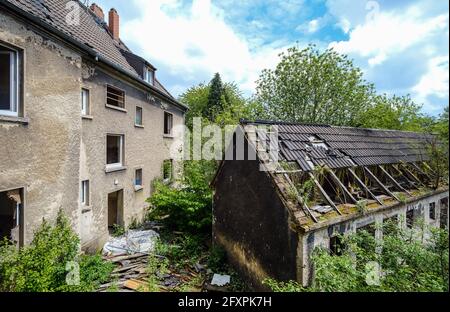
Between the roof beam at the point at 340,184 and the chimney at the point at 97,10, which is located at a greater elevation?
the chimney at the point at 97,10

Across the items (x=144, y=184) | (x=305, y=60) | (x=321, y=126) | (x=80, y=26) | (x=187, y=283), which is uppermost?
(x=305, y=60)

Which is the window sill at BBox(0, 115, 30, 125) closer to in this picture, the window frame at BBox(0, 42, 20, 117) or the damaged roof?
the window frame at BBox(0, 42, 20, 117)

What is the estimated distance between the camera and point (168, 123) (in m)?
17.9

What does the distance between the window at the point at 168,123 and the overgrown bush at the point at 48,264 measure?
11.1m

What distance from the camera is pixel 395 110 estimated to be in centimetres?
2331

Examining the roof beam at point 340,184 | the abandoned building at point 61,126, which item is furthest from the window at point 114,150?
the roof beam at point 340,184

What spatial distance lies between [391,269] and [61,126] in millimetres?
9084

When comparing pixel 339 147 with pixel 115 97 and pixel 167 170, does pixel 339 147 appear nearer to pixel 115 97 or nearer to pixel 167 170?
pixel 115 97

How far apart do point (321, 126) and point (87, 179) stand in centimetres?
987

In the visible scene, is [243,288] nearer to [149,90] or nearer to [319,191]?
[319,191]

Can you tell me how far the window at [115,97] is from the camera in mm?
11225

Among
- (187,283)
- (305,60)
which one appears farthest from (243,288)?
(305,60)

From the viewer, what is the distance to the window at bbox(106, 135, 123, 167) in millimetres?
11516

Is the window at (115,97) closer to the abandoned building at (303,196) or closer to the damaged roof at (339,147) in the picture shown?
the abandoned building at (303,196)
